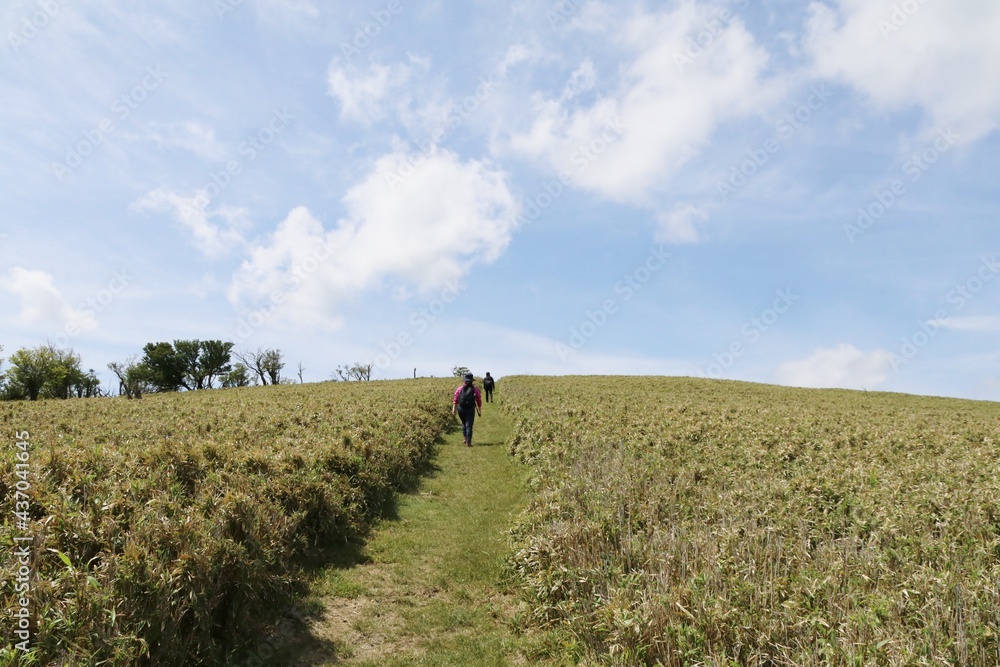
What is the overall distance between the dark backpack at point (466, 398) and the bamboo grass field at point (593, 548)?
24.9 feet

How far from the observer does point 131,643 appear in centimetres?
532

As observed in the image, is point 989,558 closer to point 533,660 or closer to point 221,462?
point 533,660

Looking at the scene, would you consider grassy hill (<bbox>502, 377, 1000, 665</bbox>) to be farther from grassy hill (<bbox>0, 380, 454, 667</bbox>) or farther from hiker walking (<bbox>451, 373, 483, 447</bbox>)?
hiker walking (<bbox>451, 373, 483, 447</bbox>)

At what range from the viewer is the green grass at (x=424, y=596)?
6.98 metres

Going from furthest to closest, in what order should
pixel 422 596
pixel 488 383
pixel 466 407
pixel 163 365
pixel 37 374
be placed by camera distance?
pixel 163 365 < pixel 37 374 < pixel 488 383 < pixel 466 407 < pixel 422 596

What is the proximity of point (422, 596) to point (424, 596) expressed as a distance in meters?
0.04

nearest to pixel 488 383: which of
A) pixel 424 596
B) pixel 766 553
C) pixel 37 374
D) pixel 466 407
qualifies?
pixel 466 407

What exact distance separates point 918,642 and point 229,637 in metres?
8.14

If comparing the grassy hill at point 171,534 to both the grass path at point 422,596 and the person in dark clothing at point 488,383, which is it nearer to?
Answer: the grass path at point 422,596

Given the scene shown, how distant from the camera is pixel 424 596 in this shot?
870 cm

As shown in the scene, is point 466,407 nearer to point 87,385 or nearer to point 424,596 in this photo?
point 424,596

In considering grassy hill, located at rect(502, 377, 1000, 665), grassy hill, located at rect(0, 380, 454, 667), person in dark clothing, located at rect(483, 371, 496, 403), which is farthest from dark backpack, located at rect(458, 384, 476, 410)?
person in dark clothing, located at rect(483, 371, 496, 403)

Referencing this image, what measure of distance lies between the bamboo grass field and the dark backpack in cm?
758

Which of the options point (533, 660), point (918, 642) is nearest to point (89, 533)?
point (533, 660)
